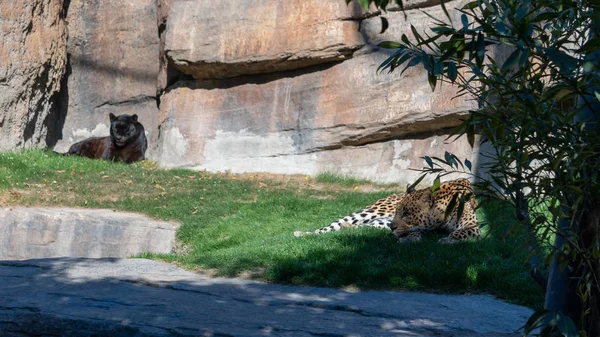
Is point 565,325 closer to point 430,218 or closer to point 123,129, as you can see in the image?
point 430,218

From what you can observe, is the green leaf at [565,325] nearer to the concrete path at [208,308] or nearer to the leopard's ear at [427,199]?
the concrete path at [208,308]

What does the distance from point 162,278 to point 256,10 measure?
9133 mm

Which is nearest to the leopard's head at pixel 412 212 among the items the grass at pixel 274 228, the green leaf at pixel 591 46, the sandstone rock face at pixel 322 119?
the grass at pixel 274 228

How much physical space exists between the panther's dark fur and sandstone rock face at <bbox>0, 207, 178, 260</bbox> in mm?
5533

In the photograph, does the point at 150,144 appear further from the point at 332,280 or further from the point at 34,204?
the point at 332,280

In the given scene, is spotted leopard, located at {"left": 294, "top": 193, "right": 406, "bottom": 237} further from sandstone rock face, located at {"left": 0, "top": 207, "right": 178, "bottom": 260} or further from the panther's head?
the panther's head

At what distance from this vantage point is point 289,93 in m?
15.3

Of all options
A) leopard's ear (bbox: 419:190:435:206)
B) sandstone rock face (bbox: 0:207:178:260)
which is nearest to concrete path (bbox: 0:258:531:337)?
leopard's ear (bbox: 419:190:435:206)

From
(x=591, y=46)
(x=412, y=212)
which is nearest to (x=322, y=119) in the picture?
(x=412, y=212)

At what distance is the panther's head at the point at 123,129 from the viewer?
56.6 ft

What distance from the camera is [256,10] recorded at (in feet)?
50.1

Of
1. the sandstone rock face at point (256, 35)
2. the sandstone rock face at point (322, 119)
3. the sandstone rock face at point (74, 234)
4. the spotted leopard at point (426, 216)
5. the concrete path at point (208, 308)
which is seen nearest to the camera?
the concrete path at point (208, 308)

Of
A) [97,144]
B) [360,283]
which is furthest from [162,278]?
[97,144]

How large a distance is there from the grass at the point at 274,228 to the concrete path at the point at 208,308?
389mm
